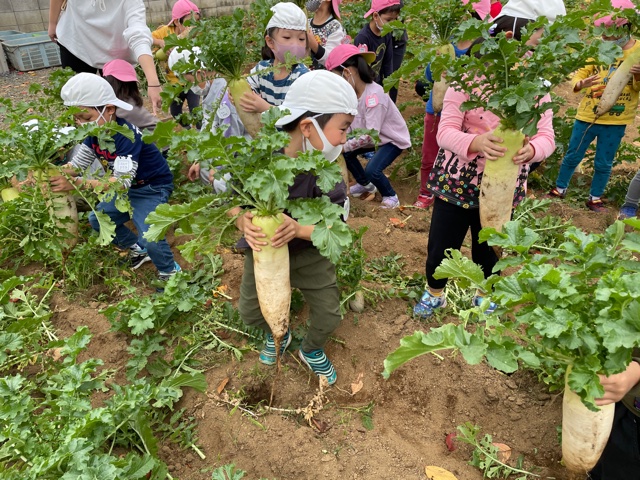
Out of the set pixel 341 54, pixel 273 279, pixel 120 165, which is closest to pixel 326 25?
pixel 341 54

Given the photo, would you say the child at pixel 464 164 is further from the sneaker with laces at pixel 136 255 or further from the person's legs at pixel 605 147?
the sneaker with laces at pixel 136 255

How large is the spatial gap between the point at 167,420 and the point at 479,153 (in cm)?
240

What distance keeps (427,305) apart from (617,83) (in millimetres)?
2784

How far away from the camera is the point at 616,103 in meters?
4.78

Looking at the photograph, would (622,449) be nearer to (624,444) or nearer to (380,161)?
(624,444)

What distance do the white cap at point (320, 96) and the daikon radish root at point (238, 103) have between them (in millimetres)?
1308

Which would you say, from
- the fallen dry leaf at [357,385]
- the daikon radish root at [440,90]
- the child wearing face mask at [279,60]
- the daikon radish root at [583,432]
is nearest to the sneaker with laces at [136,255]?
the child wearing face mask at [279,60]

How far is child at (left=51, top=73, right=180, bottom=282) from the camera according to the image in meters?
3.59

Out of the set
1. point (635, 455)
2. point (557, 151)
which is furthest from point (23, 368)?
point (557, 151)

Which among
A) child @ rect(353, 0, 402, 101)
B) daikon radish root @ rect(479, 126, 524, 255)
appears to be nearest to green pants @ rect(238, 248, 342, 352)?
daikon radish root @ rect(479, 126, 524, 255)

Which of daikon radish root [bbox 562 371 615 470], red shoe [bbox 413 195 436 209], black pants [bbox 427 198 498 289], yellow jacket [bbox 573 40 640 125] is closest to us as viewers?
daikon radish root [bbox 562 371 615 470]

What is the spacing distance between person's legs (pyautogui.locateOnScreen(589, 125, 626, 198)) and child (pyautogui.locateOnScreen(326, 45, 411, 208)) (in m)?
1.87

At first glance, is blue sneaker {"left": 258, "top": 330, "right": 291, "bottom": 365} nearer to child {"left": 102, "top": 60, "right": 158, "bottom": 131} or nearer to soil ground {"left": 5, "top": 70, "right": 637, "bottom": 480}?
soil ground {"left": 5, "top": 70, "right": 637, "bottom": 480}

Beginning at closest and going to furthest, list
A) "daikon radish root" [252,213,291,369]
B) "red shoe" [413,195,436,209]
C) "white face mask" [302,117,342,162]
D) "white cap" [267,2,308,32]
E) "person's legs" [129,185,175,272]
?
"daikon radish root" [252,213,291,369], "white face mask" [302,117,342,162], "white cap" [267,2,308,32], "person's legs" [129,185,175,272], "red shoe" [413,195,436,209]
